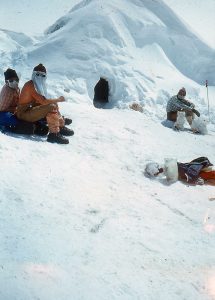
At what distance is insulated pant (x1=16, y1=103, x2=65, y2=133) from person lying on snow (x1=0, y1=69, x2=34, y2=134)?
9 centimetres

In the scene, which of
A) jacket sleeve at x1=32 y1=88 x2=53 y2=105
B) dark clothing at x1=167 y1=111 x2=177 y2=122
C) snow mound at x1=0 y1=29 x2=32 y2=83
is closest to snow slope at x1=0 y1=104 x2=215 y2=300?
jacket sleeve at x1=32 y1=88 x2=53 y2=105

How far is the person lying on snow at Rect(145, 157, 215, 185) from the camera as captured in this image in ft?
17.7

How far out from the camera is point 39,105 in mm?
5664

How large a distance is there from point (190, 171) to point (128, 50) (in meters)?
12.8

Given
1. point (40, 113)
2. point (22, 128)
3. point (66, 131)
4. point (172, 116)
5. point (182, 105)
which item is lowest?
point (172, 116)

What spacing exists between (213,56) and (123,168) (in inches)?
614

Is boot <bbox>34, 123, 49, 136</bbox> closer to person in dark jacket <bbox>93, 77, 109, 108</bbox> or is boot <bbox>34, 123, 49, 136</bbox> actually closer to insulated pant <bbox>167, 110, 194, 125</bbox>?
insulated pant <bbox>167, 110, 194, 125</bbox>

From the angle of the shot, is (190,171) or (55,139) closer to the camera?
(190,171)

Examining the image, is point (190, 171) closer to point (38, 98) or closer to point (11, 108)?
point (38, 98)

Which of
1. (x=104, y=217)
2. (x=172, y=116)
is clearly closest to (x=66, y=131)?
(x=104, y=217)

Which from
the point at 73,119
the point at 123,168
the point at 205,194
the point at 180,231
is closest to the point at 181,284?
the point at 180,231

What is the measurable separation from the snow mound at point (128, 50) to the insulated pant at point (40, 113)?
25.6 ft

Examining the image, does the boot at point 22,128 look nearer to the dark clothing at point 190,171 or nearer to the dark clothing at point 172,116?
the dark clothing at point 190,171

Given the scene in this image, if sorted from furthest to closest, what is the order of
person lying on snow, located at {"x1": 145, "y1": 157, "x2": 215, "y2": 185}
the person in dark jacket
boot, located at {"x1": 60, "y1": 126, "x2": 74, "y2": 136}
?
the person in dark jacket → boot, located at {"x1": 60, "y1": 126, "x2": 74, "y2": 136} → person lying on snow, located at {"x1": 145, "y1": 157, "x2": 215, "y2": 185}
